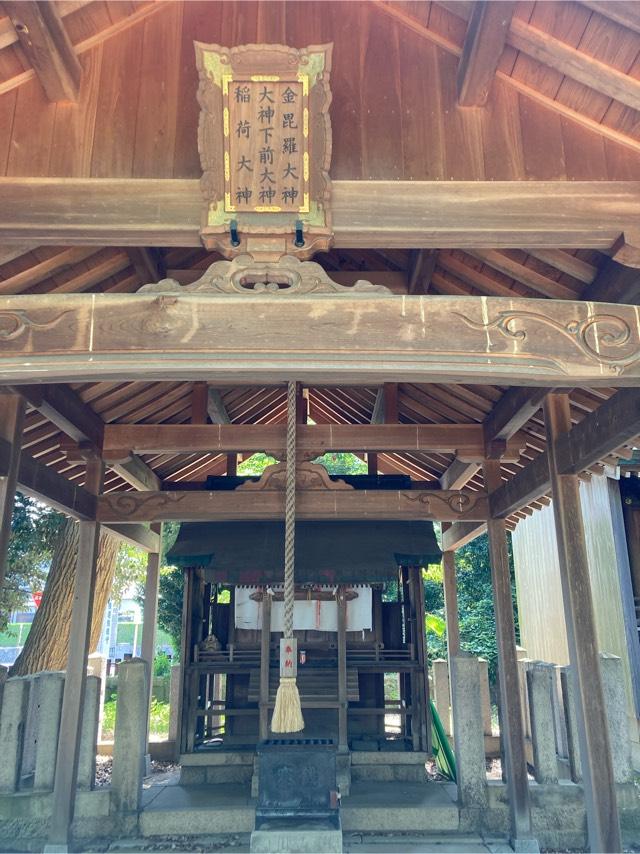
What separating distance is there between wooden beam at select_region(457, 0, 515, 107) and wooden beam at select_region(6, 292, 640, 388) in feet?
3.55

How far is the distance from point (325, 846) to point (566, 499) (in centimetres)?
307

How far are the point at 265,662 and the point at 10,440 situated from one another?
13.8ft

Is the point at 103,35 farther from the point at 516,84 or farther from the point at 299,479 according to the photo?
the point at 299,479

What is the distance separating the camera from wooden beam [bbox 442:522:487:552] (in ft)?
25.9

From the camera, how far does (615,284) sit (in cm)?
346

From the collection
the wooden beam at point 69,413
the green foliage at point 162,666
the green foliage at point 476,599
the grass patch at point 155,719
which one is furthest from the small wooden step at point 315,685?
the green foliage at point 162,666

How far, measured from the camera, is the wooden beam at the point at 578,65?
114 inches

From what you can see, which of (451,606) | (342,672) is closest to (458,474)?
(451,606)

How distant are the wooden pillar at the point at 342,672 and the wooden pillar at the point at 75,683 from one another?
293cm

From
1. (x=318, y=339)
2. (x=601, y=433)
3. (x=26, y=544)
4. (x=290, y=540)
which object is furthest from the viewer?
(x=26, y=544)

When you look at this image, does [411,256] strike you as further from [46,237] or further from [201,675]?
[201,675]

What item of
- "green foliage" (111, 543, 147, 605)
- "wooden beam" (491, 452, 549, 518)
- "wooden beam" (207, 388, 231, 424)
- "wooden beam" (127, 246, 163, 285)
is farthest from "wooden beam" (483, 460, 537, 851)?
"green foliage" (111, 543, 147, 605)

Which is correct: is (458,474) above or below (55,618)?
above

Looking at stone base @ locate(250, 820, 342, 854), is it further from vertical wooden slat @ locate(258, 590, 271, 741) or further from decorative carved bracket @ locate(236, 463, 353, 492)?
decorative carved bracket @ locate(236, 463, 353, 492)
